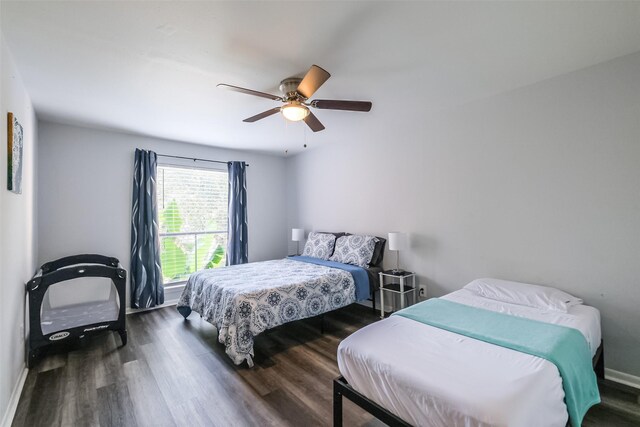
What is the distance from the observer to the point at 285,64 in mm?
2215

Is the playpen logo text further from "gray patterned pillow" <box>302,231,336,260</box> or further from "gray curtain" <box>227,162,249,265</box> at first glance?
"gray patterned pillow" <box>302,231,336,260</box>

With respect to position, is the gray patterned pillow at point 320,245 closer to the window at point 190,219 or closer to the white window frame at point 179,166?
the window at point 190,219

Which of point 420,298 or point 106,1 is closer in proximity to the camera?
point 106,1

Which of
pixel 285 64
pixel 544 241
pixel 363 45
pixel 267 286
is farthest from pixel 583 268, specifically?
pixel 285 64

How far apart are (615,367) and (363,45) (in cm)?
317

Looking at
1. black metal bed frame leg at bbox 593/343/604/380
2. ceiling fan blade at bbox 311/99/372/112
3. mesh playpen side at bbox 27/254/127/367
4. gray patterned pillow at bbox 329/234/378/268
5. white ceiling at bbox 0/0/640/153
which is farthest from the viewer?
gray patterned pillow at bbox 329/234/378/268

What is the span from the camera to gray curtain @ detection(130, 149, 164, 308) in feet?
12.9

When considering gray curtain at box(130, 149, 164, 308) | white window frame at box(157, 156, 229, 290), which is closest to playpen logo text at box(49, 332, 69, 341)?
gray curtain at box(130, 149, 164, 308)

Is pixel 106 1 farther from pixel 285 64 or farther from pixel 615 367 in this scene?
pixel 615 367

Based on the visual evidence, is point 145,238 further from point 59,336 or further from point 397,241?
point 397,241

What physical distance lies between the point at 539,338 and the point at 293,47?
245cm

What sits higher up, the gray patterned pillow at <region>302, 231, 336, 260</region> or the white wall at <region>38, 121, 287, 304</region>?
the white wall at <region>38, 121, 287, 304</region>

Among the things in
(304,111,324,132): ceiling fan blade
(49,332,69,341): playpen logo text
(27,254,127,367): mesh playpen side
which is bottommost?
(49,332,69,341): playpen logo text

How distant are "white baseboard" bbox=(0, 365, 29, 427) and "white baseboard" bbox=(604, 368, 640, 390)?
4.32 m
